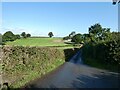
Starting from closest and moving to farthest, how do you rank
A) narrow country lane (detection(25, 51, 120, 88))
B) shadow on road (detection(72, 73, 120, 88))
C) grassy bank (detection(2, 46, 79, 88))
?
1. grassy bank (detection(2, 46, 79, 88))
2. shadow on road (detection(72, 73, 120, 88))
3. narrow country lane (detection(25, 51, 120, 88))

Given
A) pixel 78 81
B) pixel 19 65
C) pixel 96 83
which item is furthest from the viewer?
pixel 78 81

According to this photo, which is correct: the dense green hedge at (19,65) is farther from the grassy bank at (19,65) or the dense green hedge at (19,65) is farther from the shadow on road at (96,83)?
the shadow on road at (96,83)

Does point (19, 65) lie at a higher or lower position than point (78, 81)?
higher

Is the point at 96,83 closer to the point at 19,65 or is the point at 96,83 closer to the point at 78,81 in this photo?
the point at 78,81

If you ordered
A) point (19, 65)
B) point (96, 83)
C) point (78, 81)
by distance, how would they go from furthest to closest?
point (78, 81), point (19, 65), point (96, 83)

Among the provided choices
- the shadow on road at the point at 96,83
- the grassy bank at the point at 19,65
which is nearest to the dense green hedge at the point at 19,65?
the grassy bank at the point at 19,65

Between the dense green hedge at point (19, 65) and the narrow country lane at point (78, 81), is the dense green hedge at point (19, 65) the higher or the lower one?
the higher one

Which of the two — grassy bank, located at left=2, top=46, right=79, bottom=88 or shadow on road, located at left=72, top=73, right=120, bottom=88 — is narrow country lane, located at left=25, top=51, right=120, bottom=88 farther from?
grassy bank, located at left=2, top=46, right=79, bottom=88

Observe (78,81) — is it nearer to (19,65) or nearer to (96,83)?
(96,83)

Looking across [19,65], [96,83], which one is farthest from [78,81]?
[19,65]

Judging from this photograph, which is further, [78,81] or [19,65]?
[78,81]

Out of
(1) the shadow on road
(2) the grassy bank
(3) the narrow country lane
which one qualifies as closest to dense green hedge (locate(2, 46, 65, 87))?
(2) the grassy bank

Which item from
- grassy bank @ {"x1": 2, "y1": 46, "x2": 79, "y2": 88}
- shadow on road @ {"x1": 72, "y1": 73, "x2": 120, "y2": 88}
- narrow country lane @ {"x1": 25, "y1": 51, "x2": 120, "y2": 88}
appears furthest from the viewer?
narrow country lane @ {"x1": 25, "y1": 51, "x2": 120, "y2": 88}

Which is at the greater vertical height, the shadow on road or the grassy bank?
the grassy bank
